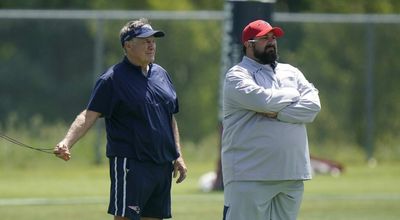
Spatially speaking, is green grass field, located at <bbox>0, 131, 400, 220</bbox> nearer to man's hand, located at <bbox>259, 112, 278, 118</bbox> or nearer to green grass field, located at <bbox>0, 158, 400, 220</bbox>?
green grass field, located at <bbox>0, 158, 400, 220</bbox>

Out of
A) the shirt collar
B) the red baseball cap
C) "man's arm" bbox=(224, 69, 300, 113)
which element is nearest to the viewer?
"man's arm" bbox=(224, 69, 300, 113)

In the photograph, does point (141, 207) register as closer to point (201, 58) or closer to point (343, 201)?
point (343, 201)

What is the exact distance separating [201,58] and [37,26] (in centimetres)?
326

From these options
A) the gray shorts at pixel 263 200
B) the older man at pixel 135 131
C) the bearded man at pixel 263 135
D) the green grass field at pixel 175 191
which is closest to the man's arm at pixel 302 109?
the bearded man at pixel 263 135

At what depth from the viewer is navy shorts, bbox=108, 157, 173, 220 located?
8.91 meters

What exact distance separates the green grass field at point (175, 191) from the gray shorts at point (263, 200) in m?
5.24

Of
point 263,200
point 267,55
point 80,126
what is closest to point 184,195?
point 80,126

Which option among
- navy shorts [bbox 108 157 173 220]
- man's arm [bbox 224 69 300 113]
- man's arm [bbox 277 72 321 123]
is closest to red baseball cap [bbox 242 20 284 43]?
man's arm [bbox 224 69 300 113]

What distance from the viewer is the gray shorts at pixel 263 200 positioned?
8688 mm

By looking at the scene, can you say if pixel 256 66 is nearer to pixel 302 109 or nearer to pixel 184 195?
pixel 302 109

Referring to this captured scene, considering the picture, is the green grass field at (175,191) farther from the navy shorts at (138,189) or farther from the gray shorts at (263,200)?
the gray shorts at (263,200)

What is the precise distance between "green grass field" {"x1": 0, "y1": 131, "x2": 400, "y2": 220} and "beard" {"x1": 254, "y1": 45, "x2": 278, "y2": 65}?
551 cm

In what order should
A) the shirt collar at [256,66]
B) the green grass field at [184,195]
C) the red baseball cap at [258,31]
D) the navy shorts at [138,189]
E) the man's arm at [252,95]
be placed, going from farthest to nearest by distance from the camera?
the green grass field at [184,195] < the navy shorts at [138,189] < the shirt collar at [256,66] < the red baseball cap at [258,31] < the man's arm at [252,95]

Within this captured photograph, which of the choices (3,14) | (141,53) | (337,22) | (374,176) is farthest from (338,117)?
(141,53)
